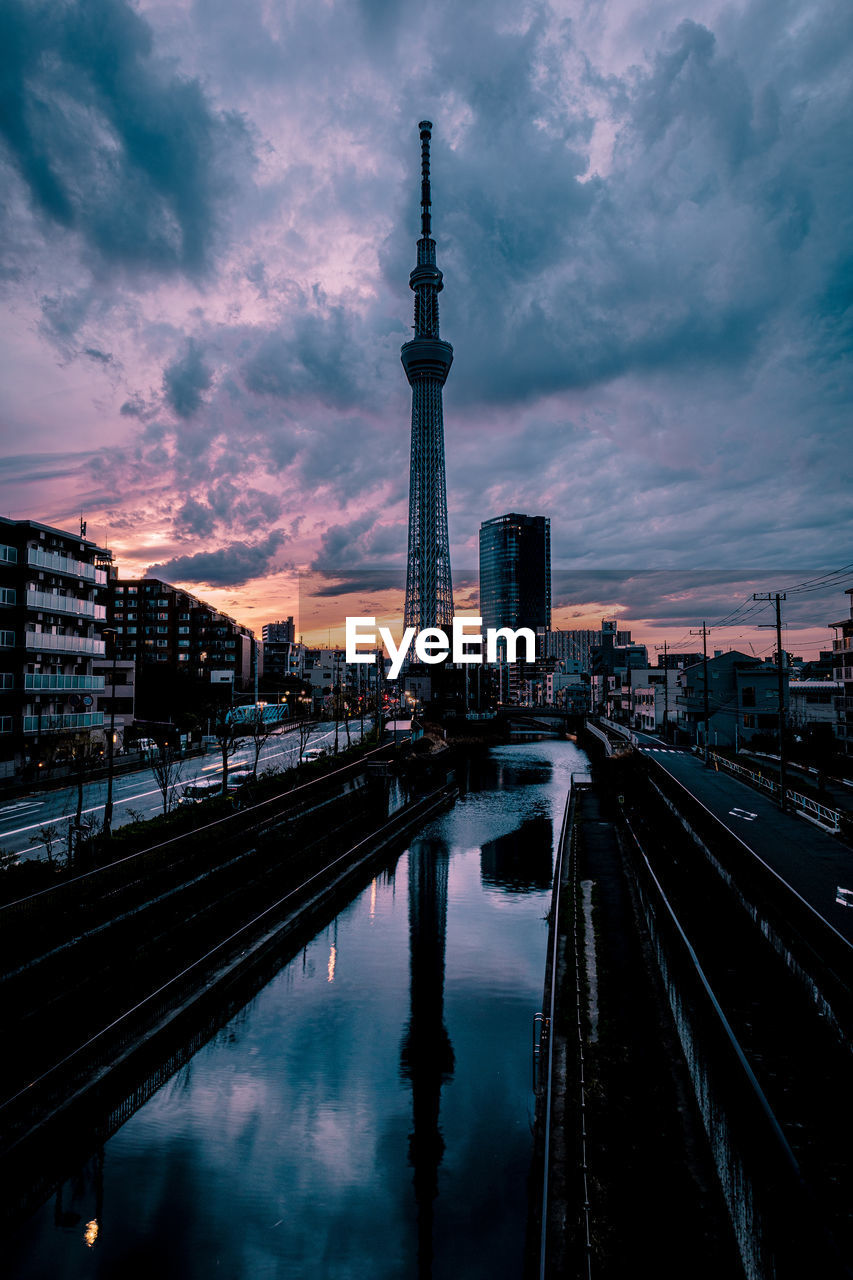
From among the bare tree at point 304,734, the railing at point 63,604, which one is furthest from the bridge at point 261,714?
the railing at point 63,604

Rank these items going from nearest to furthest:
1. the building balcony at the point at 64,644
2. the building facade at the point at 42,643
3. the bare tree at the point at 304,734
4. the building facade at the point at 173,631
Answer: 1. the building facade at the point at 42,643
2. the building balcony at the point at 64,644
3. the bare tree at the point at 304,734
4. the building facade at the point at 173,631

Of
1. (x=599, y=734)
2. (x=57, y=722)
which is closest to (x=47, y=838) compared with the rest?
(x=57, y=722)

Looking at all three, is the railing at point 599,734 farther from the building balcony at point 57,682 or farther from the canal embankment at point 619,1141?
the canal embankment at point 619,1141

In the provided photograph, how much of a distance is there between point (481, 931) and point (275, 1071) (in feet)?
30.1

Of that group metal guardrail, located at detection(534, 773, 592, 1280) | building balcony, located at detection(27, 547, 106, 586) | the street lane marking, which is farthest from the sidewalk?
building balcony, located at detection(27, 547, 106, 586)

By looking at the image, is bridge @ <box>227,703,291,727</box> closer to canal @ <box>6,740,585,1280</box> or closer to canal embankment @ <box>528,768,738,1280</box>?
canal @ <box>6,740,585,1280</box>

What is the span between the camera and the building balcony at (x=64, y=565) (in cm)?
3452

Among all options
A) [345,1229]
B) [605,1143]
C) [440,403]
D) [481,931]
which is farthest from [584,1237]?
[440,403]

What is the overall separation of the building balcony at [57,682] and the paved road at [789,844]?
32478mm

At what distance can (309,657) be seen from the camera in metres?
154

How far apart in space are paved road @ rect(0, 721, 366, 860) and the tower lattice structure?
71.0 metres

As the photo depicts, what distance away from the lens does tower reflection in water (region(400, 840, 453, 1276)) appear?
912 centimetres

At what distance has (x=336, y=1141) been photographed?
10164 mm

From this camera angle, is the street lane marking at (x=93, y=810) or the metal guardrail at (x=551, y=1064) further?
the street lane marking at (x=93, y=810)
